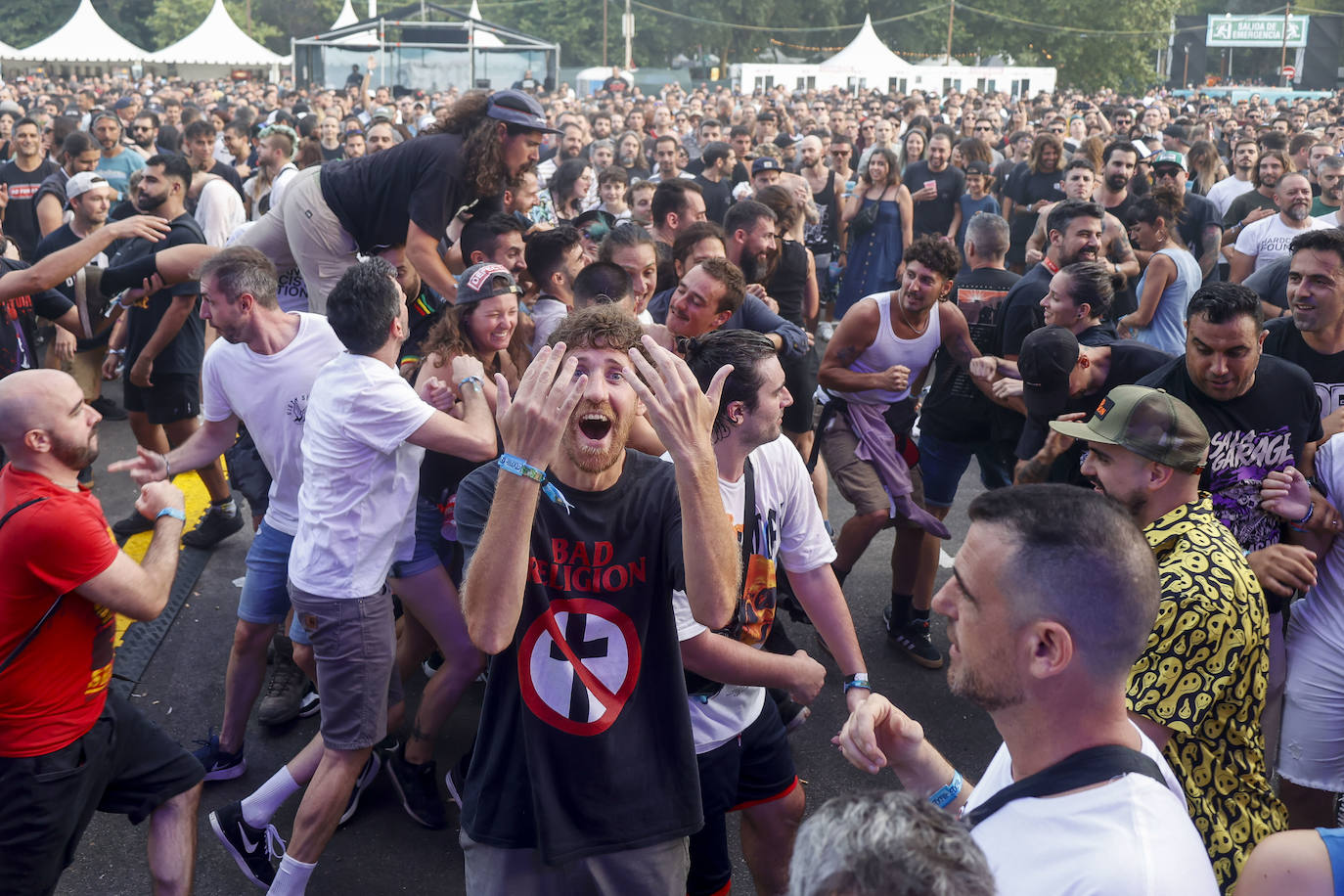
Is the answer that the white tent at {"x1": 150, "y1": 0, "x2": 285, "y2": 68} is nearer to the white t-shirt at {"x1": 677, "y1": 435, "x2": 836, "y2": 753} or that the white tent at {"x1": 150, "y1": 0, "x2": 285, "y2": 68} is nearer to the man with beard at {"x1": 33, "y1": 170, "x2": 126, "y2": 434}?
the man with beard at {"x1": 33, "y1": 170, "x2": 126, "y2": 434}

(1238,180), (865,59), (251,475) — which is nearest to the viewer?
(251,475)

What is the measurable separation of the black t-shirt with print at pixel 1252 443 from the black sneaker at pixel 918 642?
1.86m

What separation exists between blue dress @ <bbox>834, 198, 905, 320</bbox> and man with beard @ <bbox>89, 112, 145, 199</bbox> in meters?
7.20

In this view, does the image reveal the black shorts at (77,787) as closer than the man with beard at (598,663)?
No

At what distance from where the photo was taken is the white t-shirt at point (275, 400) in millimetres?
4414

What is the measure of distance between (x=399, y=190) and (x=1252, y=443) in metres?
3.71

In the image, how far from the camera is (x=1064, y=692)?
6.10ft

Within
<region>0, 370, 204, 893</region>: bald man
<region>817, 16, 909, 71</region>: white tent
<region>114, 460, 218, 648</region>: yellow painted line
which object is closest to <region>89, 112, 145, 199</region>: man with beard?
<region>114, 460, 218, 648</region>: yellow painted line

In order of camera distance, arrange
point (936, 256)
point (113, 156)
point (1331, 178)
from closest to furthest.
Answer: point (936, 256) → point (1331, 178) → point (113, 156)

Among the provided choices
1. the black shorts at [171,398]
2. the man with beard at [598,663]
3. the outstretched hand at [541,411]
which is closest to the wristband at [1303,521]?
the man with beard at [598,663]

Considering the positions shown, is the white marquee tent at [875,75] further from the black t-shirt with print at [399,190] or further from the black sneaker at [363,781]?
the black sneaker at [363,781]

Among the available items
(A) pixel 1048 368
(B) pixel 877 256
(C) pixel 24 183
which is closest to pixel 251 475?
(A) pixel 1048 368

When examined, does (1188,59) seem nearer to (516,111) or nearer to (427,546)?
(516,111)

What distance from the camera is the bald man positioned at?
3068 mm
